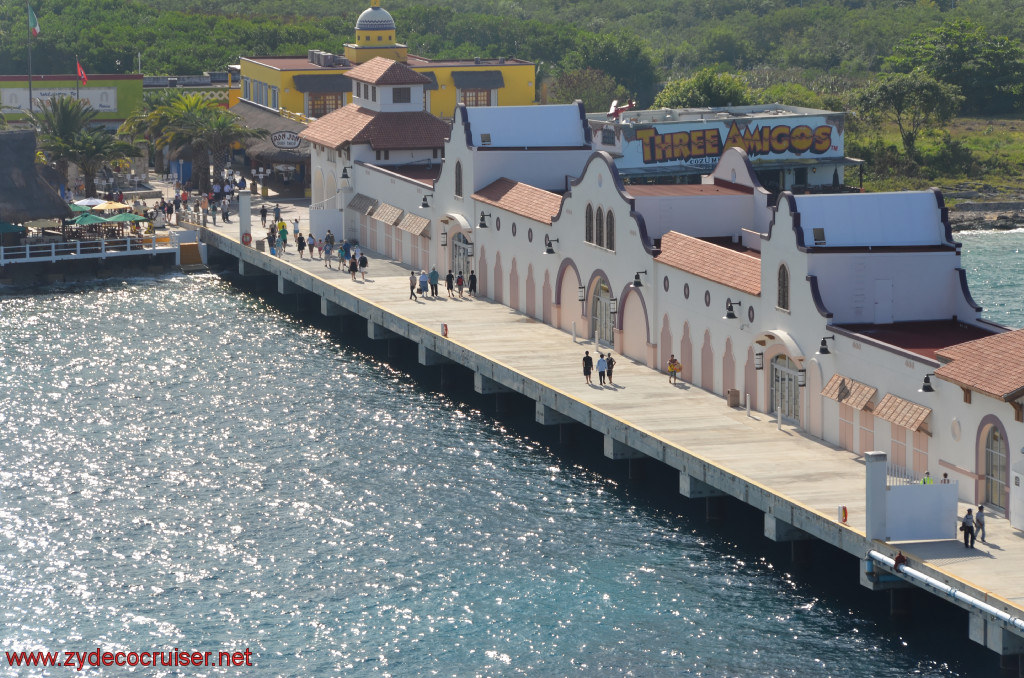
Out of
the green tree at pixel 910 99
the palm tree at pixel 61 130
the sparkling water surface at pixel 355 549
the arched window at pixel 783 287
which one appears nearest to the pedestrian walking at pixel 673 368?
the sparkling water surface at pixel 355 549

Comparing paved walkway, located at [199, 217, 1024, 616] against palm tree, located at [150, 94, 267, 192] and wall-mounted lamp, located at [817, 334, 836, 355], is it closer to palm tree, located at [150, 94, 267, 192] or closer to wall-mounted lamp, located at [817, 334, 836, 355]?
wall-mounted lamp, located at [817, 334, 836, 355]

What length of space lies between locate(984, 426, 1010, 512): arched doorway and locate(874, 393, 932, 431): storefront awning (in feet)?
9.06

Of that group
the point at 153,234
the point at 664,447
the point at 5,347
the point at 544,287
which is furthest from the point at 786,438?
the point at 153,234

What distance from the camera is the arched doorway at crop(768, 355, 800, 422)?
60406 millimetres

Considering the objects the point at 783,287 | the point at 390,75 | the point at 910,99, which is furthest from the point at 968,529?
the point at 910,99

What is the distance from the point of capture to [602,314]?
7431 cm

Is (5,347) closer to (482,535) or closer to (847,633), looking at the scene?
(482,535)

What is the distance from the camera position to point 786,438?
58.8m

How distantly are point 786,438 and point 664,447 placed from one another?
4301 millimetres

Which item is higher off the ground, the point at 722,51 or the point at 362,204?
the point at 722,51

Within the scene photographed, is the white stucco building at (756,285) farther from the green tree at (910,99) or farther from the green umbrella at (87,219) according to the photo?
the green tree at (910,99)

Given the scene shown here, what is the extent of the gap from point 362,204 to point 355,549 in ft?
155

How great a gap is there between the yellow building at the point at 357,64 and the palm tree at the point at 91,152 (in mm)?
15847

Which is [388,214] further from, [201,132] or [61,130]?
[61,130]
